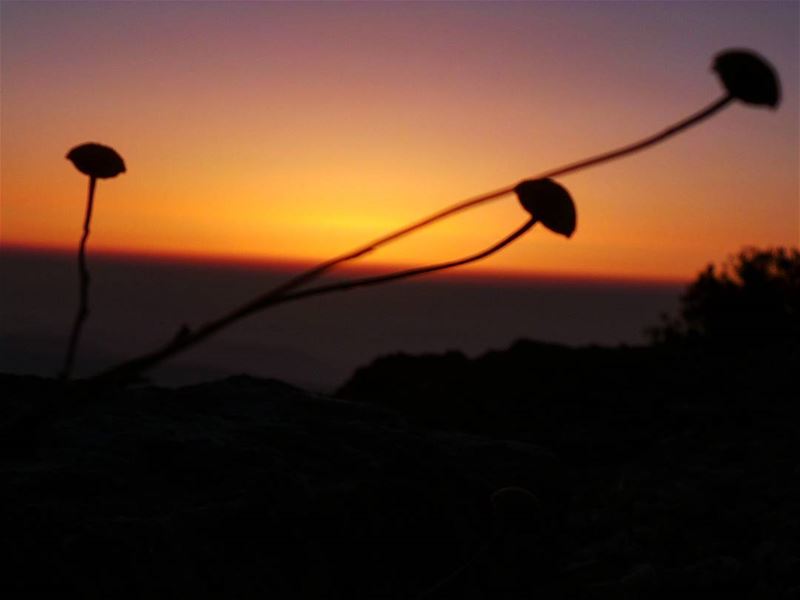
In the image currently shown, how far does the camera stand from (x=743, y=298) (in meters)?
10.8

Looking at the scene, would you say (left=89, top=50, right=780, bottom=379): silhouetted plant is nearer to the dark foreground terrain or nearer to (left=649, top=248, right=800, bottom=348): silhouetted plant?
the dark foreground terrain

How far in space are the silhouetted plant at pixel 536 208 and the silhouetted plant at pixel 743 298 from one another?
30.7 feet

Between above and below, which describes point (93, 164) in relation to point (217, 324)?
above

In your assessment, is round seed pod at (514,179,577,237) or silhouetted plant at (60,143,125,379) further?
silhouetted plant at (60,143,125,379)

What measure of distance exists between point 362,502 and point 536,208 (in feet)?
5.20

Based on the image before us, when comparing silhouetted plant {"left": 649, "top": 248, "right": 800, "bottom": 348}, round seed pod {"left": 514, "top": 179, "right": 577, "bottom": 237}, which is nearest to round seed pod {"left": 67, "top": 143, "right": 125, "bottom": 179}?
round seed pod {"left": 514, "top": 179, "right": 577, "bottom": 237}

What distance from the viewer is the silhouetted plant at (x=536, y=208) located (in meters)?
1.09

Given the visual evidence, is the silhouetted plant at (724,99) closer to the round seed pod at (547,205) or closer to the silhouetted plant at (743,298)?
the round seed pod at (547,205)

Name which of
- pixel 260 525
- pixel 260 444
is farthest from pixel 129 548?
pixel 260 444

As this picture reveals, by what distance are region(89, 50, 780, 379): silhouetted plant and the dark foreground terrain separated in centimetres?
20

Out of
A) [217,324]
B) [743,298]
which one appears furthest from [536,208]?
[743,298]

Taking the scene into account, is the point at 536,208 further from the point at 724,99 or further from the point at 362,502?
the point at 362,502

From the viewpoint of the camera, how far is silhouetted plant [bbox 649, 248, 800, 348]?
10.5 meters

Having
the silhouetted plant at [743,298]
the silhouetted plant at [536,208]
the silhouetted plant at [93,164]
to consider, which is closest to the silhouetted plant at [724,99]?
the silhouetted plant at [536,208]
